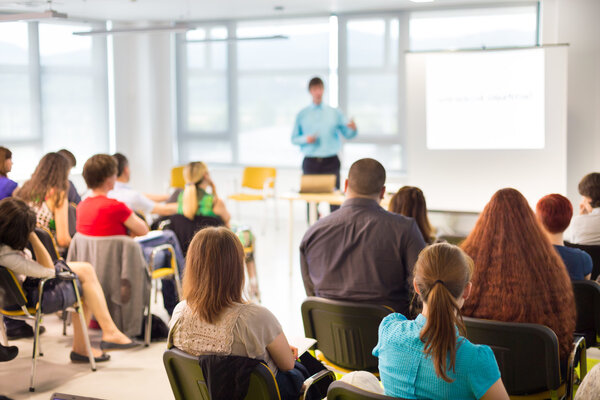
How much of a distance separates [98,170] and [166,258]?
944 mm

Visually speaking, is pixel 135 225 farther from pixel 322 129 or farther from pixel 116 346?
pixel 322 129

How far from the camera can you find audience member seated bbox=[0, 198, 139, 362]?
11.6 feet

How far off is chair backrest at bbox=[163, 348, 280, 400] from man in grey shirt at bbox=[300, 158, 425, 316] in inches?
38.7

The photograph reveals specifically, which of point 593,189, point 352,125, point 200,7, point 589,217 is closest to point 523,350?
point 589,217

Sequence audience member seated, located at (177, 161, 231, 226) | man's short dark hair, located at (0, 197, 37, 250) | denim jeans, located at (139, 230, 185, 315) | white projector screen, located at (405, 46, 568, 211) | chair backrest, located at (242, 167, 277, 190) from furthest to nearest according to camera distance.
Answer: chair backrest, located at (242, 167, 277, 190) → white projector screen, located at (405, 46, 568, 211) → audience member seated, located at (177, 161, 231, 226) → denim jeans, located at (139, 230, 185, 315) → man's short dark hair, located at (0, 197, 37, 250)

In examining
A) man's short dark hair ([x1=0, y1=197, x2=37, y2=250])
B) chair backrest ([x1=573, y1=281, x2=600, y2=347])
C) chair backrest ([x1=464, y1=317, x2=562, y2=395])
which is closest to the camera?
chair backrest ([x1=464, y1=317, x2=562, y2=395])

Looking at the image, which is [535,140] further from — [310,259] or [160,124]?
[160,124]

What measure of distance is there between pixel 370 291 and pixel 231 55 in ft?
26.6

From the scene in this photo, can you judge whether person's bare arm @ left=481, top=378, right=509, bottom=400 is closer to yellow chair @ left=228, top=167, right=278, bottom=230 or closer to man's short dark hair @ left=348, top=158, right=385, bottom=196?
man's short dark hair @ left=348, top=158, right=385, bottom=196

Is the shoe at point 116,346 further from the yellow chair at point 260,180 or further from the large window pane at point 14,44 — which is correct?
the large window pane at point 14,44

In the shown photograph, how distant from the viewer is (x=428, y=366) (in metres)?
1.79

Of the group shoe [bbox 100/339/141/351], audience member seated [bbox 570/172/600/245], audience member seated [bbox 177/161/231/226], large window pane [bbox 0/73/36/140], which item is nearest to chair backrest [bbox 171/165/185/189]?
large window pane [bbox 0/73/36/140]

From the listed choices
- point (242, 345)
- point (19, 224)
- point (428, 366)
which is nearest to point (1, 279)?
point (19, 224)

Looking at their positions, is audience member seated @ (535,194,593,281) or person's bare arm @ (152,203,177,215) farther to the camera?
person's bare arm @ (152,203,177,215)
